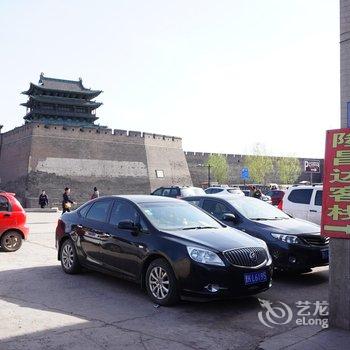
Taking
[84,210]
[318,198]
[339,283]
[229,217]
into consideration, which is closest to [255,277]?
[339,283]

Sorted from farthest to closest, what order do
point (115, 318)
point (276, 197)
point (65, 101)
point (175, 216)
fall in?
point (65, 101) → point (276, 197) → point (175, 216) → point (115, 318)

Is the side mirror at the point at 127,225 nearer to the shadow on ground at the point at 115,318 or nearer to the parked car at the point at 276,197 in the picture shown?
the shadow on ground at the point at 115,318

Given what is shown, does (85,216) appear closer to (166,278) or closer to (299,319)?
(166,278)

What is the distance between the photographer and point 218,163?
6619 centimetres

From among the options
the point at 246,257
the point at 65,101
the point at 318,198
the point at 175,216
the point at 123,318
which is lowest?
the point at 123,318

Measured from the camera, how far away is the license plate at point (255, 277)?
5.59m

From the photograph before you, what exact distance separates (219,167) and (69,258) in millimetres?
59715

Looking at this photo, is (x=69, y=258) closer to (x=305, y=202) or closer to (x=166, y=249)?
(x=166, y=249)

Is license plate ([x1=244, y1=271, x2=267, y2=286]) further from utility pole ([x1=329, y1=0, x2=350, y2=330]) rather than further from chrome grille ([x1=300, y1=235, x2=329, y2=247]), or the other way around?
chrome grille ([x1=300, y1=235, x2=329, y2=247])

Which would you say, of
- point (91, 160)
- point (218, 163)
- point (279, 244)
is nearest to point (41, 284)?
point (279, 244)

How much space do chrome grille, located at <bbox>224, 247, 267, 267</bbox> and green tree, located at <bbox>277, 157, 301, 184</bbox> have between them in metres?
70.5

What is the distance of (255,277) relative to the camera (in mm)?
5684

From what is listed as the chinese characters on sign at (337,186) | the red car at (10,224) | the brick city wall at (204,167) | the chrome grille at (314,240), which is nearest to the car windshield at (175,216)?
the chrome grille at (314,240)

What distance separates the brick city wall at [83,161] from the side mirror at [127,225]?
124 ft
